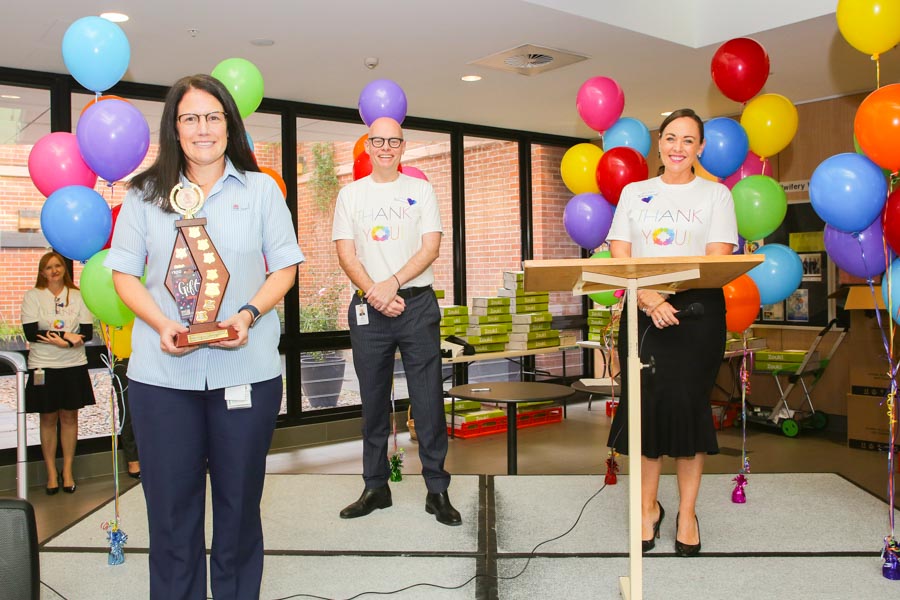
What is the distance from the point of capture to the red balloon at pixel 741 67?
3.63 m

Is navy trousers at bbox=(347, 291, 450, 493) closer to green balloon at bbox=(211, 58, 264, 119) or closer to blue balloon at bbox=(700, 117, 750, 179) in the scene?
green balloon at bbox=(211, 58, 264, 119)

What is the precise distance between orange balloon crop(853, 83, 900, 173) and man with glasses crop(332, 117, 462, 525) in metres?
1.58

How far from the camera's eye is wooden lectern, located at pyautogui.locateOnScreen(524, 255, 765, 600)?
6.49ft

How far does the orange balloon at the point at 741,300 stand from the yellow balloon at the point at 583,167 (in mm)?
927

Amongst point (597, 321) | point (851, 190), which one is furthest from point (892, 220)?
point (597, 321)

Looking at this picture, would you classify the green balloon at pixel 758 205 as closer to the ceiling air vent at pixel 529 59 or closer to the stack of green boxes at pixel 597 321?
the ceiling air vent at pixel 529 59

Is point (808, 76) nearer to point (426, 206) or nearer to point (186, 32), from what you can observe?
point (426, 206)

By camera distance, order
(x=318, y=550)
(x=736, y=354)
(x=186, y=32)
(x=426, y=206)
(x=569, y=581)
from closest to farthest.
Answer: (x=569, y=581)
(x=318, y=550)
(x=426, y=206)
(x=186, y=32)
(x=736, y=354)

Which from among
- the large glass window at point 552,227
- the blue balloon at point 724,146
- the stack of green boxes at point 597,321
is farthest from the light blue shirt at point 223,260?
the large glass window at point 552,227

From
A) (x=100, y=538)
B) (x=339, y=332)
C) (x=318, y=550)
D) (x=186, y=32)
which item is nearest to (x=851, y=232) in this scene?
(x=318, y=550)

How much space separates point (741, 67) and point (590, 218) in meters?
0.98

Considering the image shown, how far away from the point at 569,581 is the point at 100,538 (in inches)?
68.7

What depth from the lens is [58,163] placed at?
2799 millimetres

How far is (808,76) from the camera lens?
5.52 metres
